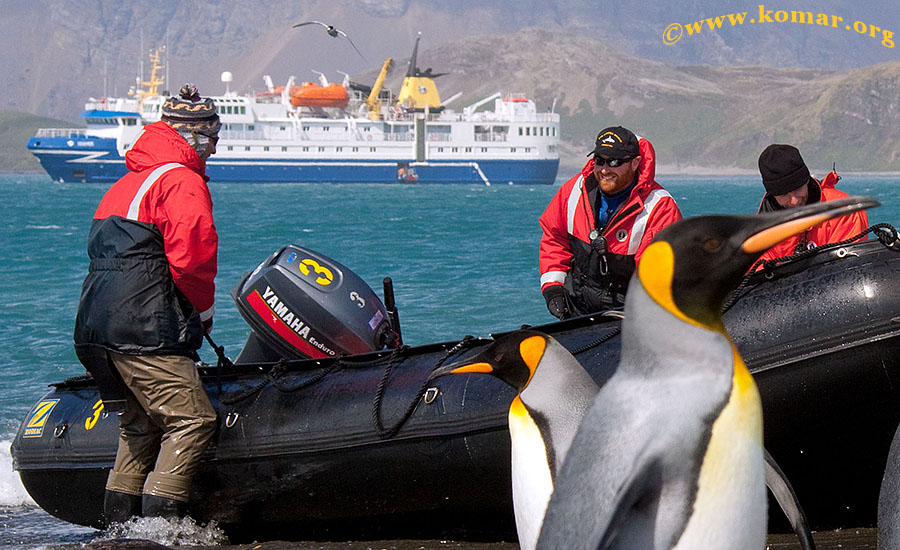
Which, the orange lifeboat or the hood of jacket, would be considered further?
the orange lifeboat

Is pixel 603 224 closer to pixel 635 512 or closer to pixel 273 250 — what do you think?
pixel 635 512

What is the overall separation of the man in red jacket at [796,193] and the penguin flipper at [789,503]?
4.93 ft

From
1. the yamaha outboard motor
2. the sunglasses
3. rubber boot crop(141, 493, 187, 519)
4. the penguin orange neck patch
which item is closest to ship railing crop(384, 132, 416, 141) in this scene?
the yamaha outboard motor

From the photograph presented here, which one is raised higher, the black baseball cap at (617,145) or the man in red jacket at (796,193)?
the black baseball cap at (617,145)

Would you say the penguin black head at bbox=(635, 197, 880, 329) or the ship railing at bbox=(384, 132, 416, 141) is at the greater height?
the penguin black head at bbox=(635, 197, 880, 329)

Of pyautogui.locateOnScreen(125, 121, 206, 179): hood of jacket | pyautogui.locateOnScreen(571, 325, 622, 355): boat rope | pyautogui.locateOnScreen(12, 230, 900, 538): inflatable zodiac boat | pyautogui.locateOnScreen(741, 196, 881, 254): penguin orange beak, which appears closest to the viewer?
pyautogui.locateOnScreen(741, 196, 881, 254): penguin orange beak

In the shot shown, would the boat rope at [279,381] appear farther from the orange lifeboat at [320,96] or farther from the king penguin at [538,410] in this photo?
the orange lifeboat at [320,96]

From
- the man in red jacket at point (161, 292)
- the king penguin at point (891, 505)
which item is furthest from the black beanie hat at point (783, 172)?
the man in red jacket at point (161, 292)

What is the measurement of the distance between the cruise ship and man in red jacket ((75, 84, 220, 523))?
75.2m

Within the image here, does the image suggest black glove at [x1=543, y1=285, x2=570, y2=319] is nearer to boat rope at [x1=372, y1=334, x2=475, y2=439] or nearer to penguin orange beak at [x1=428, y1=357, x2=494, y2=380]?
boat rope at [x1=372, y1=334, x2=475, y2=439]

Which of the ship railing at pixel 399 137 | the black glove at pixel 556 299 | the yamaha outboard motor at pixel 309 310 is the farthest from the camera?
the ship railing at pixel 399 137

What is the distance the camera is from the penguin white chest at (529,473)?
3094 millimetres

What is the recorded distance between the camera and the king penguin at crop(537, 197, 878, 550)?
234cm

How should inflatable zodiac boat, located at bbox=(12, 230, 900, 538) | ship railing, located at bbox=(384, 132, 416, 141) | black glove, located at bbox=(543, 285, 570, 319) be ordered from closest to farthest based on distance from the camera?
inflatable zodiac boat, located at bbox=(12, 230, 900, 538) → black glove, located at bbox=(543, 285, 570, 319) → ship railing, located at bbox=(384, 132, 416, 141)
